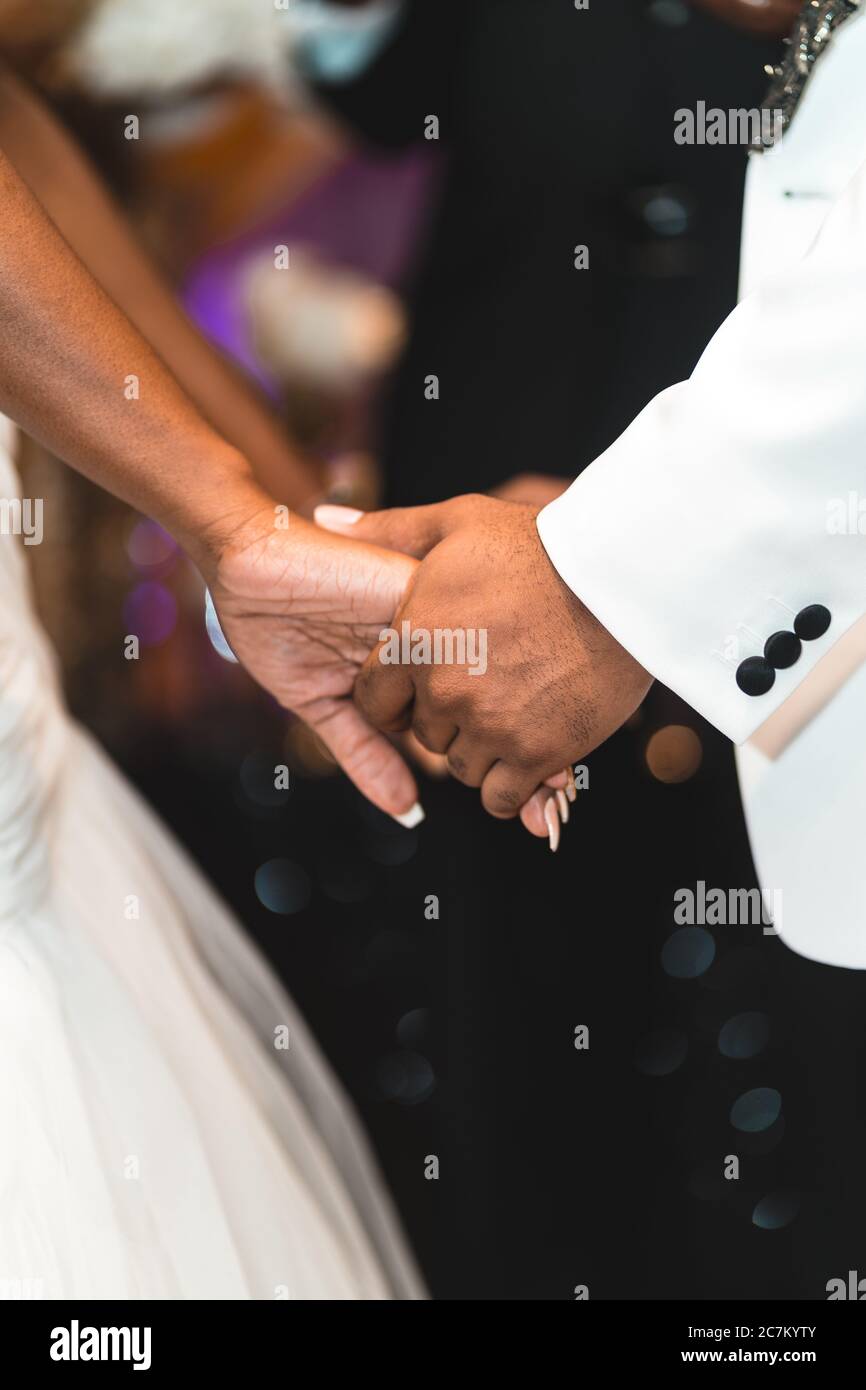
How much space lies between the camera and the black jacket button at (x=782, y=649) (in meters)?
0.66

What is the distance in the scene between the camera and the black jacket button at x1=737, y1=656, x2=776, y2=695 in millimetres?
662

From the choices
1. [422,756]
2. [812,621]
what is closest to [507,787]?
[812,621]

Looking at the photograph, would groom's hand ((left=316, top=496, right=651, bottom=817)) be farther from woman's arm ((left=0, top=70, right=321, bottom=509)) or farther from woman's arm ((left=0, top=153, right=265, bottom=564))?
woman's arm ((left=0, top=70, right=321, bottom=509))

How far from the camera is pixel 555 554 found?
27.0 inches

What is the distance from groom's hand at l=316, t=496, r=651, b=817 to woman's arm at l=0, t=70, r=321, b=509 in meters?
0.27

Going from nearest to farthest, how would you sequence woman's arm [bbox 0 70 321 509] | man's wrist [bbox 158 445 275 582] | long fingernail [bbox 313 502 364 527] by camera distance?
man's wrist [bbox 158 445 275 582] → long fingernail [bbox 313 502 364 527] → woman's arm [bbox 0 70 321 509]

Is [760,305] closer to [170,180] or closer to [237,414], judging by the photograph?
[237,414]

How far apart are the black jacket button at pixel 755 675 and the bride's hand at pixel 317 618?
24 cm

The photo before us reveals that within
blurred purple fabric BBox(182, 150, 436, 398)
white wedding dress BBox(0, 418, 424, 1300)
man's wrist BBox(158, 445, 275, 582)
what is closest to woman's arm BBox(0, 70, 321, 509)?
man's wrist BBox(158, 445, 275, 582)

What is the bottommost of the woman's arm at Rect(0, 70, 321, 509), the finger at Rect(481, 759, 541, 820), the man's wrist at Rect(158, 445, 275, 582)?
the finger at Rect(481, 759, 541, 820)

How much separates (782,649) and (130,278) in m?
0.76

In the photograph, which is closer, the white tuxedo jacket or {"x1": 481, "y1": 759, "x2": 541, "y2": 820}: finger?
the white tuxedo jacket

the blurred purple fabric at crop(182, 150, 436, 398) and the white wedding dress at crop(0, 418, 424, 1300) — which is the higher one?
the blurred purple fabric at crop(182, 150, 436, 398)

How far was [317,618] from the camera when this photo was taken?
824 mm
